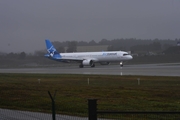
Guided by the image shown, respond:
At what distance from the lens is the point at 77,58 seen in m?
78.8

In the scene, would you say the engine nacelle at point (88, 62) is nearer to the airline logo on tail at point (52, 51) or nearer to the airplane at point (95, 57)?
the airplane at point (95, 57)

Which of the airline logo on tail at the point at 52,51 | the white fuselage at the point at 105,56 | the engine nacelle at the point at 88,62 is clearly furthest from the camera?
Answer: the airline logo on tail at the point at 52,51

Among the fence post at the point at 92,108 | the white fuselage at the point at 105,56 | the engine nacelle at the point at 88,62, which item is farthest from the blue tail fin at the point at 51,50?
the fence post at the point at 92,108

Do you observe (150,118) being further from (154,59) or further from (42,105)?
(154,59)

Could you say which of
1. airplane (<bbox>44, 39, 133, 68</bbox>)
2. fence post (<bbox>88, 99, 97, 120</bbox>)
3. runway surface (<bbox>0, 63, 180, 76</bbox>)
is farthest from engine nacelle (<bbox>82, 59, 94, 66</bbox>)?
fence post (<bbox>88, 99, 97, 120</bbox>)

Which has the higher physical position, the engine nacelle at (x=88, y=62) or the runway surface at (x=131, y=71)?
the engine nacelle at (x=88, y=62)

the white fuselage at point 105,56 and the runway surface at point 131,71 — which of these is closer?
the runway surface at point 131,71

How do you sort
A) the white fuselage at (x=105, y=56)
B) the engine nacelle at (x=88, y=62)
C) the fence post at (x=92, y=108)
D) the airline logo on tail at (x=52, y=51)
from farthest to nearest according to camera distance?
the airline logo on tail at (x=52, y=51)
the engine nacelle at (x=88, y=62)
the white fuselage at (x=105, y=56)
the fence post at (x=92, y=108)

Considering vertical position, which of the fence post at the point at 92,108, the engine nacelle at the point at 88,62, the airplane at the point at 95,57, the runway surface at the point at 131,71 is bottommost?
the runway surface at the point at 131,71

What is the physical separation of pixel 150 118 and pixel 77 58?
220 ft

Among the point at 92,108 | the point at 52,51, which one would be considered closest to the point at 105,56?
the point at 52,51

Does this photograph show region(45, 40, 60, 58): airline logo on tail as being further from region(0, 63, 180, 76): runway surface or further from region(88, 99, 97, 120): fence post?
region(88, 99, 97, 120): fence post

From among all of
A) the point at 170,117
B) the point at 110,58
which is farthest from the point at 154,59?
the point at 170,117

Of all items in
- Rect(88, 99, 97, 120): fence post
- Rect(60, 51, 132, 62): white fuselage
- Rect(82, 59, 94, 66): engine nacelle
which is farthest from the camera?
Rect(82, 59, 94, 66): engine nacelle
